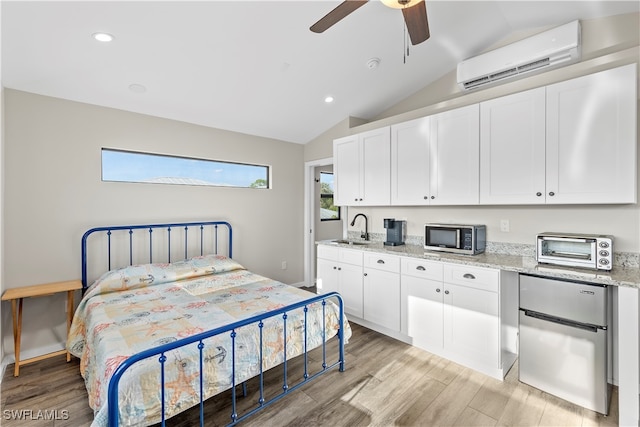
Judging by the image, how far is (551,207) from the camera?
2.72 metres

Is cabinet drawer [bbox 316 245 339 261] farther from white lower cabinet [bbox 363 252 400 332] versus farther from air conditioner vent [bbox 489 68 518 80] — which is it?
air conditioner vent [bbox 489 68 518 80]

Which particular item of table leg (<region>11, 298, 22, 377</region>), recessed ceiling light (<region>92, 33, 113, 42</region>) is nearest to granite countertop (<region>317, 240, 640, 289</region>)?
recessed ceiling light (<region>92, 33, 113, 42</region>)

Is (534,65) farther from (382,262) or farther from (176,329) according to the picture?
(176,329)

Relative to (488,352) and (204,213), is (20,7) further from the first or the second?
(488,352)

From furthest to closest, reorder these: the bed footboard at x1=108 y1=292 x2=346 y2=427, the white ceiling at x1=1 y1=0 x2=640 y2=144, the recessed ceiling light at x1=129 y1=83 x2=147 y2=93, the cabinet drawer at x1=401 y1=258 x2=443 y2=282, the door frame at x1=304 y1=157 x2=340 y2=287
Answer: the door frame at x1=304 y1=157 x2=340 y2=287
the recessed ceiling light at x1=129 y1=83 x2=147 y2=93
the cabinet drawer at x1=401 y1=258 x2=443 y2=282
the white ceiling at x1=1 y1=0 x2=640 y2=144
the bed footboard at x1=108 y1=292 x2=346 y2=427

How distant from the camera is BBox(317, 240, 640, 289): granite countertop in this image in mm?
2033

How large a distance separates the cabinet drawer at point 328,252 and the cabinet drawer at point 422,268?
3.11 ft

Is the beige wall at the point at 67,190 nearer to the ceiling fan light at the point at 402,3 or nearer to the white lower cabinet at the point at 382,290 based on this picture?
the white lower cabinet at the point at 382,290

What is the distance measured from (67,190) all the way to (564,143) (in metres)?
4.44

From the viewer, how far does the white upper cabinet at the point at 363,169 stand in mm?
3652

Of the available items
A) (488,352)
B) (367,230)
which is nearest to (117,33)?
(367,230)

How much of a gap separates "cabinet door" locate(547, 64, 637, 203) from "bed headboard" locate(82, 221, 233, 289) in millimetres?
3619

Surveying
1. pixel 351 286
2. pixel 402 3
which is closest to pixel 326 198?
pixel 351 286

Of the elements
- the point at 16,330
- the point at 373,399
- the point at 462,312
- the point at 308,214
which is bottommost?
the point at 373,399
